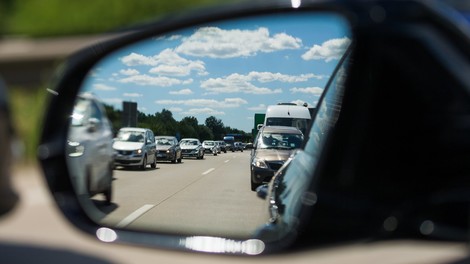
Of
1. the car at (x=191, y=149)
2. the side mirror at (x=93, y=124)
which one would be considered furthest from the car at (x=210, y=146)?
the side mirror at (x=93, y=124)

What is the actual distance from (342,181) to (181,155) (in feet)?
1.92

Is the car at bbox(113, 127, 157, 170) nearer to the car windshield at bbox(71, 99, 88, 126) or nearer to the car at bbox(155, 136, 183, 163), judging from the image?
the car at bbox(155, 136, 183, 163)

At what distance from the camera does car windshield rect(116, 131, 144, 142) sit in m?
1.83

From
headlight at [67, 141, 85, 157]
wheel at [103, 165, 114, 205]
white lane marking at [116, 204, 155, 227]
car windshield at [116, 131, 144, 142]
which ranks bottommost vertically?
white lane marking at [116, 204, 155, 227]

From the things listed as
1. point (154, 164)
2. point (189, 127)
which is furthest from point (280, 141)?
point (154, 164)

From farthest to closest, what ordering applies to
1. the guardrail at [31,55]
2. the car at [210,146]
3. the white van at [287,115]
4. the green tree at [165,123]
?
the guardrail at [31,55] < the car at [210,146] < the green tree at [165,123] < the white van at [287,115]

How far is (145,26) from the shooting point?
1.97m

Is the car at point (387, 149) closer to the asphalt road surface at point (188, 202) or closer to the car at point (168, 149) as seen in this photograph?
the asphalt road surface at point (188, 202)

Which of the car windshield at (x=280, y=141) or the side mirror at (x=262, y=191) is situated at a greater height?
the car windshield at (x=280, y=141)

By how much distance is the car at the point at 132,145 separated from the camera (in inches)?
72.3

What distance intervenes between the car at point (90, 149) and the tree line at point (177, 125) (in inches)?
1.7

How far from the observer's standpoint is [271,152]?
192 cm

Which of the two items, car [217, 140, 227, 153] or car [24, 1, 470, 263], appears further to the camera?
car [217, 140, 227, 153]

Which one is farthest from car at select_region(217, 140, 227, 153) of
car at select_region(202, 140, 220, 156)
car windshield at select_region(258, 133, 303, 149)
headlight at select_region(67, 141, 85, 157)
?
headlight at select_region(67, 141, 85, 157)
